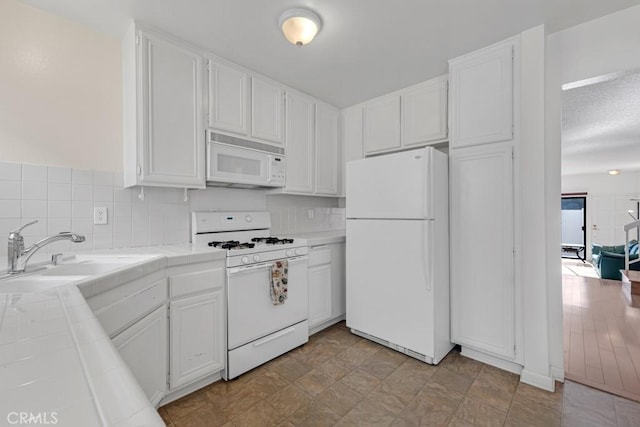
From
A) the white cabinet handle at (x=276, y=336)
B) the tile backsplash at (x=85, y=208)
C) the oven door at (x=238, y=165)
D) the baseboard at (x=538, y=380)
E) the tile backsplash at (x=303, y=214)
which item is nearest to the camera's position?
the tile backsplash at (x=85, y=208)

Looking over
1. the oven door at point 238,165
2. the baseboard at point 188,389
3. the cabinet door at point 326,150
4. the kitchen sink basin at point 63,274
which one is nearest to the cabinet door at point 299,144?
the cabinet door at point 326,150

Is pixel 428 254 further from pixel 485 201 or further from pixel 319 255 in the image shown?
pixel 319 255

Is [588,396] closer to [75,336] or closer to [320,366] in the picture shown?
[320,366]

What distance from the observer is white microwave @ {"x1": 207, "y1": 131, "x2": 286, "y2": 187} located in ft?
7.44

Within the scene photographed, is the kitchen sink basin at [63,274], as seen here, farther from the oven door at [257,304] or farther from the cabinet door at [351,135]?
the cabinet door at [351,135]

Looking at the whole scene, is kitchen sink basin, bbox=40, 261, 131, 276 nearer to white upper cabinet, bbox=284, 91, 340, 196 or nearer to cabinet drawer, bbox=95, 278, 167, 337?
cabinet drawer, bbox=95, 278, 167, 337

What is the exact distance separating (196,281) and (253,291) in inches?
17.5

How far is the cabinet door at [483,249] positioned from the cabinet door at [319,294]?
1115 mm

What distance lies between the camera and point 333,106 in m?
3.34

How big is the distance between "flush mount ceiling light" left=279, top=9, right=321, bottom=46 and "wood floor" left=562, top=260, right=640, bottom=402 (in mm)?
3000

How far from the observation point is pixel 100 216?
1980 mm

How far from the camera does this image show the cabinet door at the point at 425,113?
2.59 meters

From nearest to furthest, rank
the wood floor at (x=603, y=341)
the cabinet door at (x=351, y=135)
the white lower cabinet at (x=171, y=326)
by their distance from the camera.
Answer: the white lower cabinet at (x=171, y=326) < the wood floor at (x=603, y=341) < the cabinet door at (x=351, y=135)

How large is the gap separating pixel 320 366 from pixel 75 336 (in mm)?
1915
